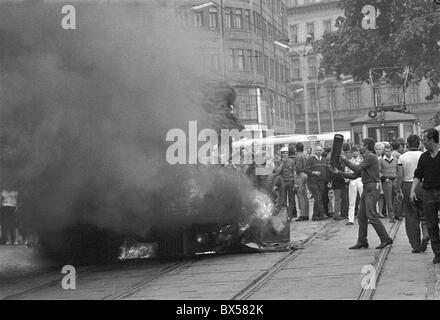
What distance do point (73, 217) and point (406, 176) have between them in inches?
208

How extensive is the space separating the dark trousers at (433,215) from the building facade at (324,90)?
5009 cm

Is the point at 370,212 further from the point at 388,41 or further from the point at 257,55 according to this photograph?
the point at 388,41

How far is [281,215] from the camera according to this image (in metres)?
15.1

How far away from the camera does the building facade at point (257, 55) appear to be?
3121 centimetres

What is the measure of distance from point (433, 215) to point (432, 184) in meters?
0.43

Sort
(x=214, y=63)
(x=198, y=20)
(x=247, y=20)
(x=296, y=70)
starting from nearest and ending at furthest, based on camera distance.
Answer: (x=214, y=63), (x=198, y=20), (x=247, y=20), (x=296, y=70)

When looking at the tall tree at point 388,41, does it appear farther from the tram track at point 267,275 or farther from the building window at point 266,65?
the tram track at point 267,275

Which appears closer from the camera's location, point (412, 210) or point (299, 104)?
point (412, 210)

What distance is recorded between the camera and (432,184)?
39.4 ft

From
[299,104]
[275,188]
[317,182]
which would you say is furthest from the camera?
[299,104]

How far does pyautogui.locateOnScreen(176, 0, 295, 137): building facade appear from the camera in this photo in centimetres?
3121

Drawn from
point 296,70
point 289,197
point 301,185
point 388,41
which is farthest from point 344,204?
point 296,70
